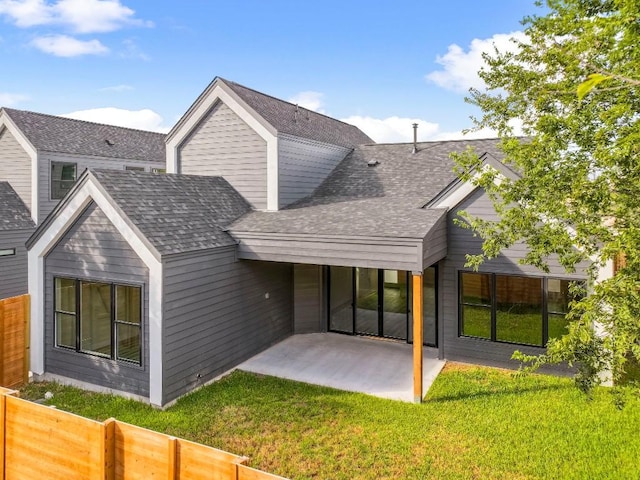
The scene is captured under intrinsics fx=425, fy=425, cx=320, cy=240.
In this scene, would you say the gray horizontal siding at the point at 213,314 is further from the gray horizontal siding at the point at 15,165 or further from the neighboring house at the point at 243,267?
the gray horizontal siding at the point at 15,165

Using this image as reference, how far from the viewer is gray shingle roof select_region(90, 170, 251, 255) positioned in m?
9.28

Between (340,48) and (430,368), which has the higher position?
(340,48)

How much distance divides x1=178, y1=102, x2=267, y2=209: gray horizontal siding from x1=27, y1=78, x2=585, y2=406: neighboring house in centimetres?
5

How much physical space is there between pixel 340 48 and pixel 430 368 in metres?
18.3

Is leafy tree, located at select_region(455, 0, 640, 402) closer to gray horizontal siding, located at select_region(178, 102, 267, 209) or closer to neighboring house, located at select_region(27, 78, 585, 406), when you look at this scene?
neighboring house, located at select_region(27, 78, 585, 406)

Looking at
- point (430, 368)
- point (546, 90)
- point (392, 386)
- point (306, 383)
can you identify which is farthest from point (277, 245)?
point (546, 90)

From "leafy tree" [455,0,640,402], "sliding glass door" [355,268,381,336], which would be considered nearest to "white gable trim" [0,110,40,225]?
"sliding glass door" [355,268,381,336]

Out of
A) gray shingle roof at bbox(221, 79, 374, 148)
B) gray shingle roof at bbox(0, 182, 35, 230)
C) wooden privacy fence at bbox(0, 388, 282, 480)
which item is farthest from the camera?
gray shingle roof at bbox(0, 182, 35, 230)

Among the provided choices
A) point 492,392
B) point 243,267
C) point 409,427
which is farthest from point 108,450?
point 492,392

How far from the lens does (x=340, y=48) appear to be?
75.3 ft

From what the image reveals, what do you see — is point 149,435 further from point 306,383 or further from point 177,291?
point 306,383

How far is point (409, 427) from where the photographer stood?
7.84 meters

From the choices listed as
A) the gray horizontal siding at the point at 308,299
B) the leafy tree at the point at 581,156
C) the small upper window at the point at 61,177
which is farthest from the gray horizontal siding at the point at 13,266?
the leafy tree at the point at 581,156

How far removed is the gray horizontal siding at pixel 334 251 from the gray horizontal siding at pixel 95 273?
2755 millimetres
